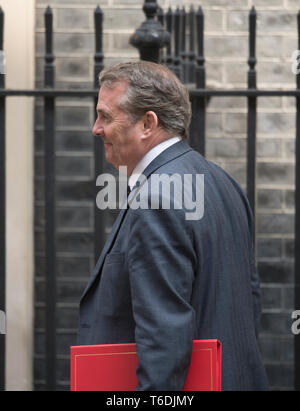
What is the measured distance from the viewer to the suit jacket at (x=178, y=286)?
1937 millimetres

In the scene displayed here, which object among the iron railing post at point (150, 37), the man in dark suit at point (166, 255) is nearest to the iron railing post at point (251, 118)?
the iron railing post at point (150, 37)

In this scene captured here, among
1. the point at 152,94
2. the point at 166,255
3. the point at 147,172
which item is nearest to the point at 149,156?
the point at 147,172

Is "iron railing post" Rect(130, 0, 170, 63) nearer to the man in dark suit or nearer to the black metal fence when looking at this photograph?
the black metal fence

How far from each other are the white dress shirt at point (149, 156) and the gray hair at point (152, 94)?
0.03m

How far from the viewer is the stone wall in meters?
4.08

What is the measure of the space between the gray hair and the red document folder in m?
0.65

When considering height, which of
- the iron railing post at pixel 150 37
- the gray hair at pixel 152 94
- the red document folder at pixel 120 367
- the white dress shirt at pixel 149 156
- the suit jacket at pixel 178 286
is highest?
the iron railing post at pixel 150 37

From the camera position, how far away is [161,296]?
1.95 m

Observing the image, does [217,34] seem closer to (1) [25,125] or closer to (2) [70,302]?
(1) [25,125]

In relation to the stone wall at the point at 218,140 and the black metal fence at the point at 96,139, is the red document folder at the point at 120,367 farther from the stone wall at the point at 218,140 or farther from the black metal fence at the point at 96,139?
the stone wall at the point at 218,140

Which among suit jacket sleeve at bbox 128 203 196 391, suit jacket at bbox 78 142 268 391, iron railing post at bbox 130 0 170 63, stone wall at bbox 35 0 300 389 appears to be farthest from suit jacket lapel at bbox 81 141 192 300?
stone wall at bbox 35 0 300 389

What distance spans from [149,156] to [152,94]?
18 centimetres
